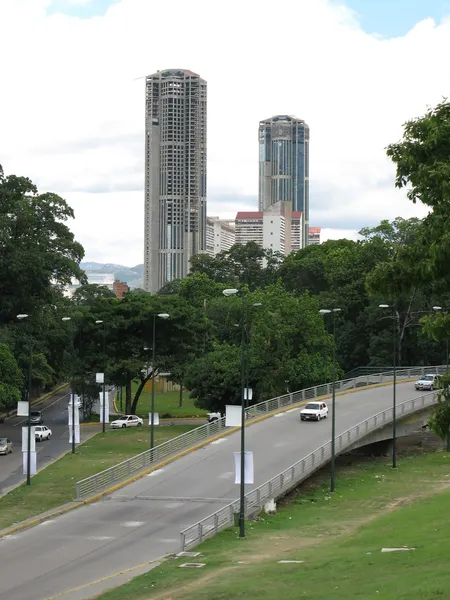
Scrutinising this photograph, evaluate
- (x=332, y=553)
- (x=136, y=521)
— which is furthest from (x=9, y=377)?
(x=332, y=553)

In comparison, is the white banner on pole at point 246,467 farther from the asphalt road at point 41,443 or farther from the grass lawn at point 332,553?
the asphalt road at point 41,443

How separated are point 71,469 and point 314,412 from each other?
1742 cm

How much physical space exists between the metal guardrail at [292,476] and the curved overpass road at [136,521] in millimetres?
876

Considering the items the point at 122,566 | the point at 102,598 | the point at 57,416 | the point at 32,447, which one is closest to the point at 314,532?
the point at 122,566

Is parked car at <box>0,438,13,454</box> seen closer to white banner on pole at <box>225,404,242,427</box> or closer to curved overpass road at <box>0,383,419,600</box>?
curved overpass road at <box>0,383,419,600</box>

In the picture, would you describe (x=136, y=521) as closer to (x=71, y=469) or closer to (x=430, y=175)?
(x=71, y=469)

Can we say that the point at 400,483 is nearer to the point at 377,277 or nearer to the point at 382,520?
the point at 382,520

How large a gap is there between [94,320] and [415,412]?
27.0 m

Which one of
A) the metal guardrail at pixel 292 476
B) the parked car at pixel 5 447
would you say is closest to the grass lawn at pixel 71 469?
the parked car at pixel 5 447

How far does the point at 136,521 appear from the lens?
38.8 meters

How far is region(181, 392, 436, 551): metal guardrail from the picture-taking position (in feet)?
117

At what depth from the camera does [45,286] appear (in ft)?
248

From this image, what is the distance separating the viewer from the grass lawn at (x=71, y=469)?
42.7 m

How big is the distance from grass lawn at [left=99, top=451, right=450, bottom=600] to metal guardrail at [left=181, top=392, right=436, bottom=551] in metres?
0.63
